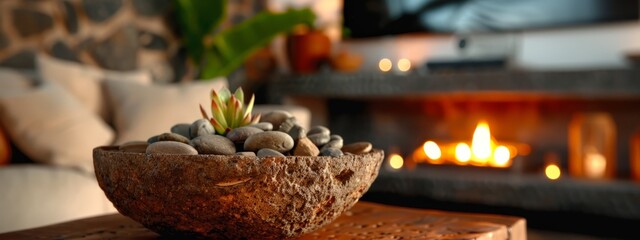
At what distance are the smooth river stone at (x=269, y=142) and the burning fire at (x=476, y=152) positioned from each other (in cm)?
228

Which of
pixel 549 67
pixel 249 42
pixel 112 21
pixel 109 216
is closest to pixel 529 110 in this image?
pixel 549 67

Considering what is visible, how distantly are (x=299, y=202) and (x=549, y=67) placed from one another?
250cm

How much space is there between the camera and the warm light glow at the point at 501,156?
315cm

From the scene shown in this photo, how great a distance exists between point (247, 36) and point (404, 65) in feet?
2.74

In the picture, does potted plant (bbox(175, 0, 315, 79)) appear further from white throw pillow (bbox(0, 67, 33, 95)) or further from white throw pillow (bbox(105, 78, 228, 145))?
white throw pillow (bbox(0, 67, 33, 95))

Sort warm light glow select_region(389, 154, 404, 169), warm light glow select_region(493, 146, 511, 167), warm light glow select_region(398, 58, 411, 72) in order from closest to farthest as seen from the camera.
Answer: warm light glow select_region(493, 146, 511, 167) < warm light glow select_region(389, 154, 404, 169) < warm light glow select_region(398, 58, 411, 72)

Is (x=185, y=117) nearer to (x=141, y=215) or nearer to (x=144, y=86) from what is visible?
(x=144, y=86)

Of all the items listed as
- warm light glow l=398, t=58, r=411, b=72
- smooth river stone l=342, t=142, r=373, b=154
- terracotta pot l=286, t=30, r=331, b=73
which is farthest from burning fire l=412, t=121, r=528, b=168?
smooth river stone l=342, t=142, r=373, b=154

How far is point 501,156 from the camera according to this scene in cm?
318

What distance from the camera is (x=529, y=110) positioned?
335 cm

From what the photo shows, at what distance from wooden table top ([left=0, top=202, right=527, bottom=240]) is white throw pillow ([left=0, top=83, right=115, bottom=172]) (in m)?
1.07

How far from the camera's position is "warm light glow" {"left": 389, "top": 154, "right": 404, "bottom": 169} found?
355 centimetres

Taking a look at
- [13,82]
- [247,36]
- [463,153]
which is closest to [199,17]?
[247,36]

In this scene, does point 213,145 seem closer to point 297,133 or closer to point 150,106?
point 297,133
